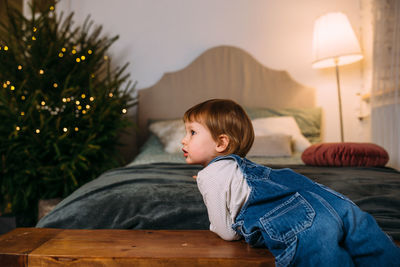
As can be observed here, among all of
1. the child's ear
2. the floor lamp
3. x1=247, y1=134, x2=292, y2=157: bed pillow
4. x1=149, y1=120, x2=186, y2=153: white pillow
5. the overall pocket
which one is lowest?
x1=247, y1=134, x2=292, y2=157: bed pillow

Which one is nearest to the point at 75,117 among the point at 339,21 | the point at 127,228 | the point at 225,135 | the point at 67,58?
the point at 67,58

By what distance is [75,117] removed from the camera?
2.26m

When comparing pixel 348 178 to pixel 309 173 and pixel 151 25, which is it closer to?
pixel 309 173

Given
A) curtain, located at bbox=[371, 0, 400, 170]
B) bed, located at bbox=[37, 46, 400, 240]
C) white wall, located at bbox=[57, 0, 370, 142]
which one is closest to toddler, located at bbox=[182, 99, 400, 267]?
bed, located at bbox=[37, 46, 400, 240]

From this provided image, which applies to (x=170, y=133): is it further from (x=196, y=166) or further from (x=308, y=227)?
(x=308, y=227)

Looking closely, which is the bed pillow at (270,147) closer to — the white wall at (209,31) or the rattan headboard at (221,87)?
the rattan headboard at (221,87)

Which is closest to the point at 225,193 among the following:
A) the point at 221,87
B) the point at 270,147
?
the point at 270,147

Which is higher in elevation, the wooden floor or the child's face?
the child's face

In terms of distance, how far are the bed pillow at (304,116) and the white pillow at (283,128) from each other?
0.17 m

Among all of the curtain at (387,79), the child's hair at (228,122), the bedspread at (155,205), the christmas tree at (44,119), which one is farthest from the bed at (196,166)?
the curtain at (387,79)

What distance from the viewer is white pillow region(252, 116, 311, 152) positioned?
7.82 feet

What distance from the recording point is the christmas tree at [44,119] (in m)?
2.10

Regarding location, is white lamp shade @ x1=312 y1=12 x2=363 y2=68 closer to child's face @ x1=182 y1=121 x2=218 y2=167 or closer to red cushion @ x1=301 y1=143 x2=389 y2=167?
red cushion @ x1=301 y1=143 x2=389 y2=167

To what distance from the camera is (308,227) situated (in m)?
0.68
